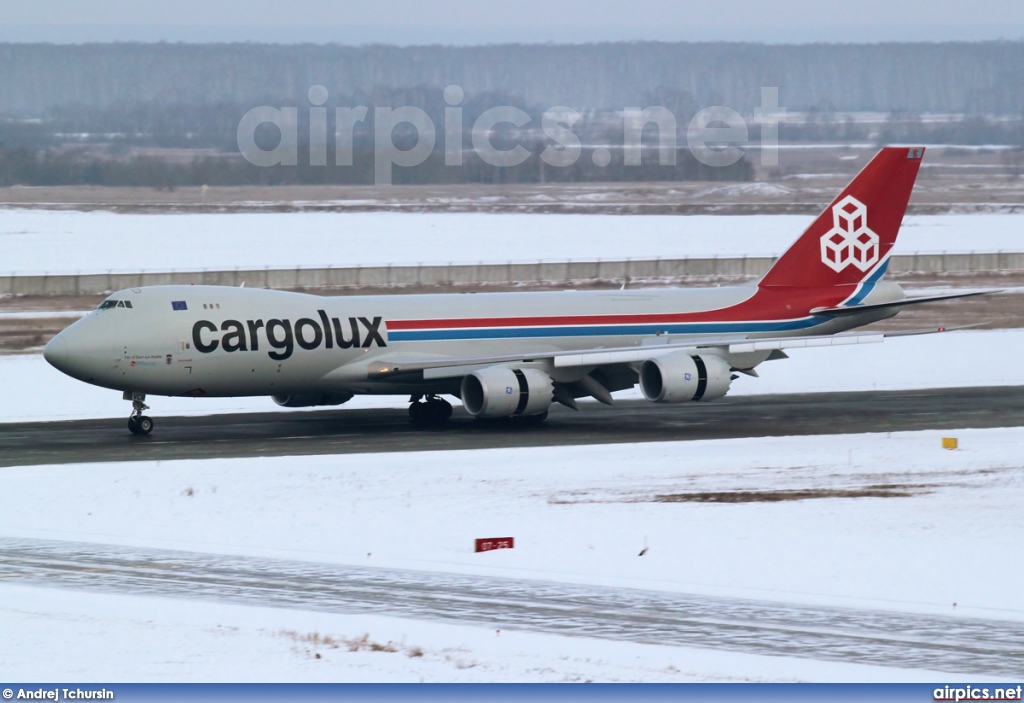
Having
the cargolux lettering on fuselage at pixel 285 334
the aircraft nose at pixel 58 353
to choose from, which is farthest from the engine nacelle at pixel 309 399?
the aircraft nose at pixel 58 353

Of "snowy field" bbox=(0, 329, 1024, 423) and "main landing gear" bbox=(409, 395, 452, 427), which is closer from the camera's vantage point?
"main landing gear" bbox=(409, 395, 452, 427)

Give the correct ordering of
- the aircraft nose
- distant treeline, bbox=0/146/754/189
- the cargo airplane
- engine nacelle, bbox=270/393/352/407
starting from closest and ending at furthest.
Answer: the aircraft nose < the cargo airplane < engine nacelle, bbox=270/393/352/407 < distant treeline, bbox=0/146/754/189

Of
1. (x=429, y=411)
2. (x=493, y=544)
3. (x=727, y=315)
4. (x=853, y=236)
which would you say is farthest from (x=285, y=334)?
(x=853, y=236)

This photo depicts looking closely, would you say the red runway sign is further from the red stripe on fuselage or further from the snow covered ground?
the red stripe on fuselage

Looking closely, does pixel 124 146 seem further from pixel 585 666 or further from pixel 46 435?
pixel 585 666

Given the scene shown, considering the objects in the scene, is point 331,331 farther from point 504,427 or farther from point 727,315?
point 727,315

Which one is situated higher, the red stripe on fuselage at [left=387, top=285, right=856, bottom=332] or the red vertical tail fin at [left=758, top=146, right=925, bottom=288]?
the red vertical tail fin at [left=758, top=146, right=925, bottom=288]

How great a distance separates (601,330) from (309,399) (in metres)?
7.84

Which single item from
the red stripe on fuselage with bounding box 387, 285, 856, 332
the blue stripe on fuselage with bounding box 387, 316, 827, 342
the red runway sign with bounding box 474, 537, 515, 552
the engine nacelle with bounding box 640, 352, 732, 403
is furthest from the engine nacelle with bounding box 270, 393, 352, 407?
the red runway sign with bounding box 474, 537, 515, 552

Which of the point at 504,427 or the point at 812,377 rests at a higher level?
the point at 812,377

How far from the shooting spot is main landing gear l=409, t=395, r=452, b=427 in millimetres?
35938

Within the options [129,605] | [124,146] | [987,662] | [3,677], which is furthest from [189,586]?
[124,146]

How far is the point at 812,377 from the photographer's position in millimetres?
45031

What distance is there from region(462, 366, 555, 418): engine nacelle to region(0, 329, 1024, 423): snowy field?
6.88m
